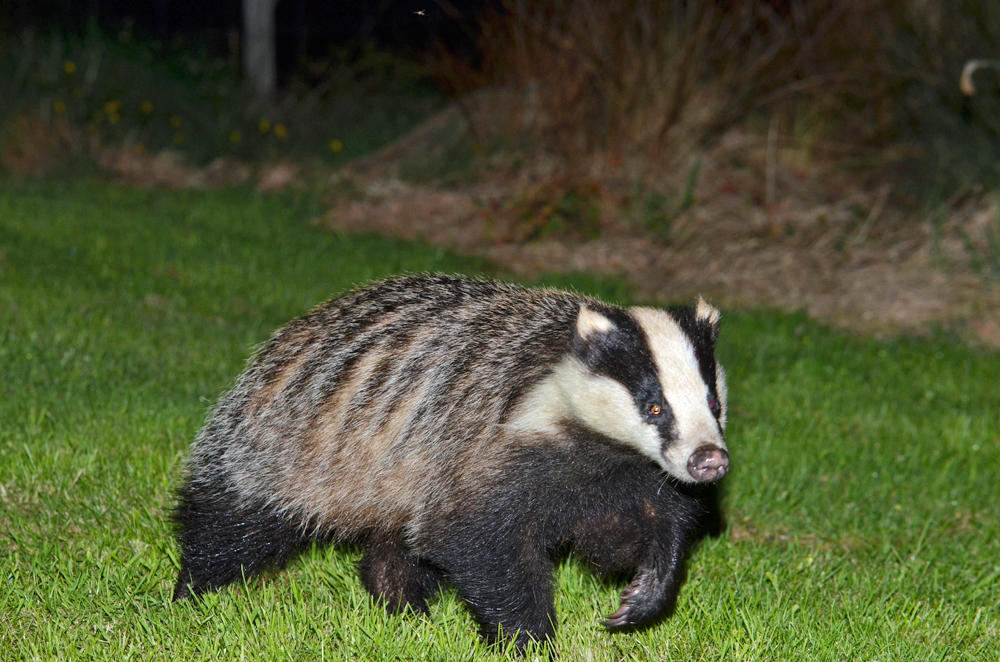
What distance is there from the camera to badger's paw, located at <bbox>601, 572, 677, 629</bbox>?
364 centimetres

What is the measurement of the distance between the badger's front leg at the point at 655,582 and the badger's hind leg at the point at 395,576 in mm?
758

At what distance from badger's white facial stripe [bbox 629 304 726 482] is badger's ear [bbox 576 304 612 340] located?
0.12 meters

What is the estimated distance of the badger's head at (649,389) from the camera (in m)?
3.29

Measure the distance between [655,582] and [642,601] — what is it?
0.07m

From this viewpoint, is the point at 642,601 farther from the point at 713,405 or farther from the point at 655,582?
the point at 713,405

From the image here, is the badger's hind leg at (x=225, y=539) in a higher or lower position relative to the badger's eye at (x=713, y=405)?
lower

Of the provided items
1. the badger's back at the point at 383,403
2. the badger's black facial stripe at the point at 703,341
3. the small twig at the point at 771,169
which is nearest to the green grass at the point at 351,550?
the badger's back at the point at 383,403

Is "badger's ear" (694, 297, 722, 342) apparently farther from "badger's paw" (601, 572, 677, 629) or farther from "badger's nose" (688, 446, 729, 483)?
"badger's paw" (601, 572, 677, 629)

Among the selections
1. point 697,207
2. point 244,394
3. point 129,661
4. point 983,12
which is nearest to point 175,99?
point 697,207

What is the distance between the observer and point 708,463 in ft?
10.6

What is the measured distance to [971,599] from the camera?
4.23 m

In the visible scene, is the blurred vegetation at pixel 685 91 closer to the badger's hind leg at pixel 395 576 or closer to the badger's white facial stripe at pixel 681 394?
the badger's hind leg at pixel 395 576

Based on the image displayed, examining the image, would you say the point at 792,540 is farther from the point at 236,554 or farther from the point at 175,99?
the point at 175,99

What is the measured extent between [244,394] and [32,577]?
937 mm
